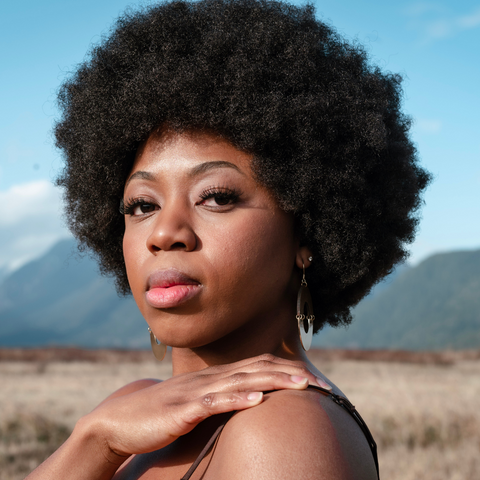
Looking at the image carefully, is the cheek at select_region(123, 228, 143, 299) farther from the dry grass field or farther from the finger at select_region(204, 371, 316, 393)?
the dry grass field

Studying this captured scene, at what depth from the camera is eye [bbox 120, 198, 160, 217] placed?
2.47 m

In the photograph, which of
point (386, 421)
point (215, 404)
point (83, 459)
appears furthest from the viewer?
point (386, 421)

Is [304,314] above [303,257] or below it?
below

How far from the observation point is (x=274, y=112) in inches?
95.9

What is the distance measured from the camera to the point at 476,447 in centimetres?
965

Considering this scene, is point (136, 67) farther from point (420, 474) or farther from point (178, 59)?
point (420, 474)

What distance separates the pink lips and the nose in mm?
109

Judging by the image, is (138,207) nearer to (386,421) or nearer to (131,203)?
(131,203)

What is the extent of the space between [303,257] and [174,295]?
0.72m

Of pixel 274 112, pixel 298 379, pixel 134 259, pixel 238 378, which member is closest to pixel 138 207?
pixel 134 259

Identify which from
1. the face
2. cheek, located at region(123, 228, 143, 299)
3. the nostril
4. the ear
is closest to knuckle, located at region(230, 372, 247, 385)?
the face

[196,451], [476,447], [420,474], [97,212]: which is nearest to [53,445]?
[420,474]

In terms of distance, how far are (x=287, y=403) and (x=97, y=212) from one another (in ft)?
5.84

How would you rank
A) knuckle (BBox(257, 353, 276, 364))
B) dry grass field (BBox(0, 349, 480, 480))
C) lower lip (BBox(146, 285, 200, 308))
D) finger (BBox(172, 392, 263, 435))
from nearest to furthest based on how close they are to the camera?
finger (BBox(172, 392, 263, 435)) < knuckle (BBox(257, 353, 276, 364)) < lower lip (BBox(146, 285, 200, 308)) < dry grass field (BBox(0, 349, 480, 480))
